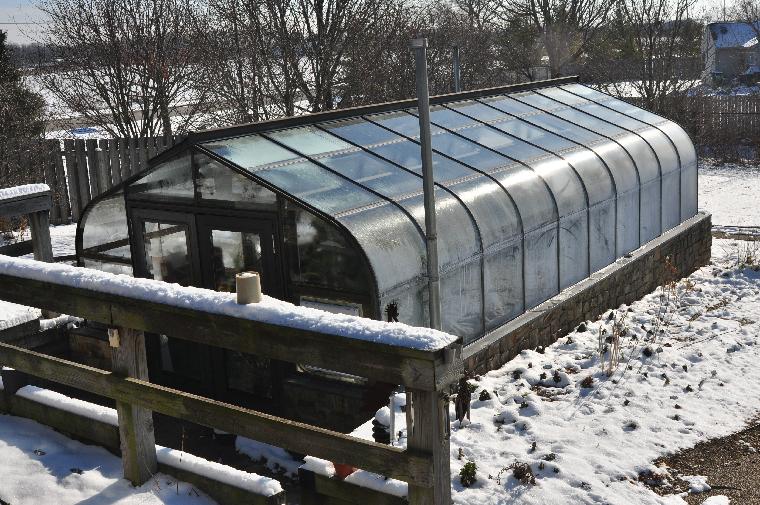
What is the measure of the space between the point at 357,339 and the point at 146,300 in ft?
3.76

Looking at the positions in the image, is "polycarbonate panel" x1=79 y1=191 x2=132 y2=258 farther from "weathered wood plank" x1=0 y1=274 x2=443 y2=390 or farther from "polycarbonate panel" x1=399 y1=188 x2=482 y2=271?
"weathered wood plank" x1=0 y1=274 x2=443 y2=390

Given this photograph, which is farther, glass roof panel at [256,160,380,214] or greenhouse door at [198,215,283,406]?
greenhouse door at [198,215,283,406]

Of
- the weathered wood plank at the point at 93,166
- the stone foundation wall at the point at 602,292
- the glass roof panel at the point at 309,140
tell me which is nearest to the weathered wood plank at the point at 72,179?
the weathered wood plank at the point at 93,166

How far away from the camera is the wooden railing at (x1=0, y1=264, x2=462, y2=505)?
312 cm

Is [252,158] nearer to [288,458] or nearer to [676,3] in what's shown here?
[288,458]

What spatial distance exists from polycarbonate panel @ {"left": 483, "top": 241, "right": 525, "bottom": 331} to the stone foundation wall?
0.14 metres

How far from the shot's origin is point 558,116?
13.4 metres

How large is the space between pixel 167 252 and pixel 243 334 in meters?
5.78

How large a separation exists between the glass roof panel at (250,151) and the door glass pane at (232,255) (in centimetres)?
72

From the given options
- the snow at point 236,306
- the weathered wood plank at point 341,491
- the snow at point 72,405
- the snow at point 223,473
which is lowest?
the weathered wood plank at point 341,491

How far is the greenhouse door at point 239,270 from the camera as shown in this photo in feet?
26.6

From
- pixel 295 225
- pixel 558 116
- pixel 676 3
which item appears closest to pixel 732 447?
pixel 295 225

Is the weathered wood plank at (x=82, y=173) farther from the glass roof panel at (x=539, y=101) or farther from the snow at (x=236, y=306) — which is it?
the snow at (x=236, y=306)

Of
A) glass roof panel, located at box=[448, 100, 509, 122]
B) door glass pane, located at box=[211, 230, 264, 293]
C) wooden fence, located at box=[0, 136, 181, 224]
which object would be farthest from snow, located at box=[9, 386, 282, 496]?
wooden fence, located at box=[0, 136, 181, 224]
